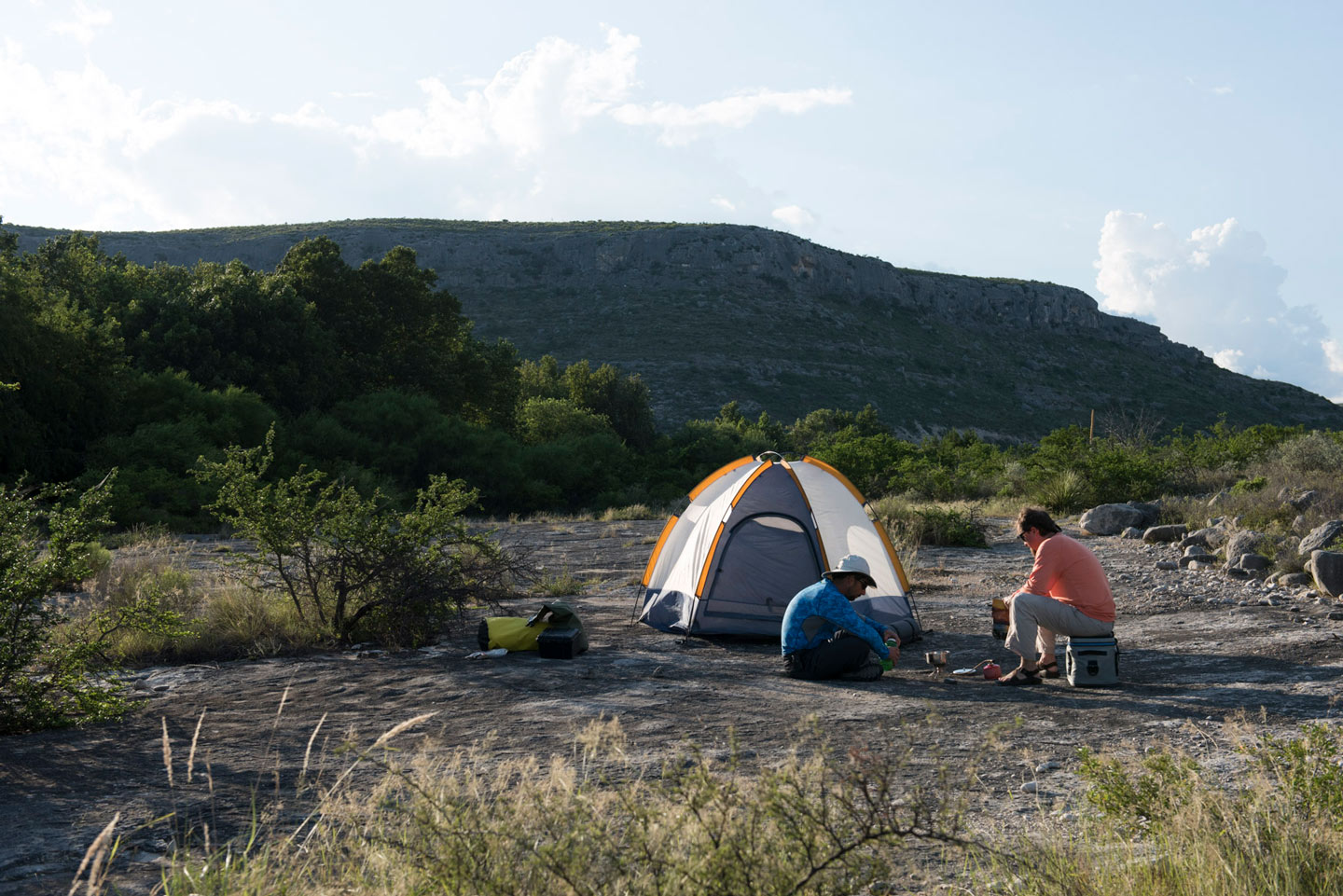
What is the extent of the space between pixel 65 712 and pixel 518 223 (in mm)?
82609

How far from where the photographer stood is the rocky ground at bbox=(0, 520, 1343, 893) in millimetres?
4562

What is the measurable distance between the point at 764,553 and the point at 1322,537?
7.23 m

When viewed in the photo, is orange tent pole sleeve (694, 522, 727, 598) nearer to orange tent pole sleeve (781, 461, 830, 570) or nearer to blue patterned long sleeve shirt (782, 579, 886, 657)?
orange tent pole sleeve (781, 461, 830, 570)

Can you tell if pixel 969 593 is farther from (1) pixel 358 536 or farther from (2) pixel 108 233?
(2) pixel 108 233

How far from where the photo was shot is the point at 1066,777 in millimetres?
4980

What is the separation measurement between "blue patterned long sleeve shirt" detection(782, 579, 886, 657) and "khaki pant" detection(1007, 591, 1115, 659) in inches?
41.3

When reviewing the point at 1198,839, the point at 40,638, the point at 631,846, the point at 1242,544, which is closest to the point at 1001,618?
the point at 1198,839

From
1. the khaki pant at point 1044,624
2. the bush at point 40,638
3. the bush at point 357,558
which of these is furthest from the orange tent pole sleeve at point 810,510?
the bush at point 40,638

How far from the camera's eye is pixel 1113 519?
1750 cm

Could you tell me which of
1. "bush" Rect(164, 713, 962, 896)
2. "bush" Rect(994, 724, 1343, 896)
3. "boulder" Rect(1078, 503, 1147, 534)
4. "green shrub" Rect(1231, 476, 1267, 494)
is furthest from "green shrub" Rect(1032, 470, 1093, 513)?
"bush" Rect(164, 713, 962, 896)

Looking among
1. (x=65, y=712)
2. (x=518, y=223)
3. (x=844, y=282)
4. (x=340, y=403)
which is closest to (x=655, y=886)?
(x=65, y=712)

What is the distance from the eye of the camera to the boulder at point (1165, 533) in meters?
15.6

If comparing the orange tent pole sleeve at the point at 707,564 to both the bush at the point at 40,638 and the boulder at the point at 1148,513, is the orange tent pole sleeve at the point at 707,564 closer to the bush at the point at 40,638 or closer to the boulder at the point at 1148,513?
the bush at the point at 40,638

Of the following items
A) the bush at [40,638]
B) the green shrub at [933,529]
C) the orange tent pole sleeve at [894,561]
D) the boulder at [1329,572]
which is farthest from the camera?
the green shrub at [933,529]
